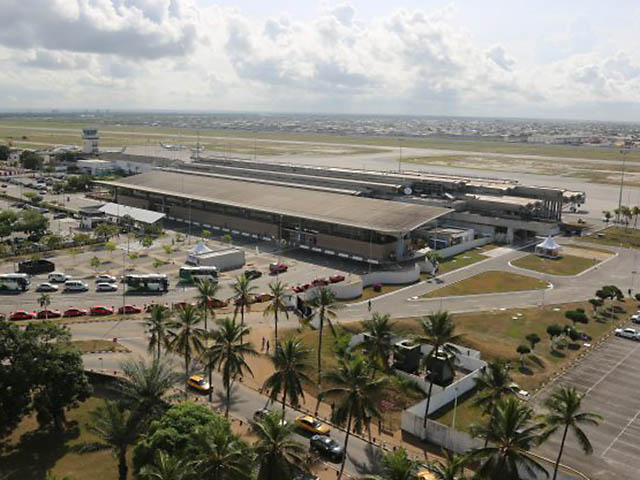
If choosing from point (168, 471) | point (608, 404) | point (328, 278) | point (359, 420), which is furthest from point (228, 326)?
point (328, 278)

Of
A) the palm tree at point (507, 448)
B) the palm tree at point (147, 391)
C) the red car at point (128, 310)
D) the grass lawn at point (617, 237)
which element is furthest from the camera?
the grass lawn at point (617, 237)

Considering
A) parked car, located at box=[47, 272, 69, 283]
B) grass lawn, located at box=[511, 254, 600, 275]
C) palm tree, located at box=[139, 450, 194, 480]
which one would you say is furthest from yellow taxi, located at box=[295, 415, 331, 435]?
grass lawn, located at box=[511, 254, 600, 275]

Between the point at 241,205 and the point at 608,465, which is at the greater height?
the point at 241,205

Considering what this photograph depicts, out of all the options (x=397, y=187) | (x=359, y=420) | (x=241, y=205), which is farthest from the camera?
(x=397, y=187)

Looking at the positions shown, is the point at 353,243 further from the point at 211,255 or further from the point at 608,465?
the point at 608,465

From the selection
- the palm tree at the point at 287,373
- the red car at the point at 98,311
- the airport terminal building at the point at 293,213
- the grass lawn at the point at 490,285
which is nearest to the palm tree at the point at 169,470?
the palm tree at the point at 287,373

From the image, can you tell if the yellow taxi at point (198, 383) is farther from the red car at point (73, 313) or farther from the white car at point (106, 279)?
the white car at point (106, 279)
